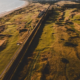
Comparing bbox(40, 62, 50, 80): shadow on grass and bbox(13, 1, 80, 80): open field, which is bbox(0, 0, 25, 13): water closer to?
bbox(13, 1, 80, 80): open field

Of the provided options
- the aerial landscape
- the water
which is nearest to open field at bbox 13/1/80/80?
the aerial landscape

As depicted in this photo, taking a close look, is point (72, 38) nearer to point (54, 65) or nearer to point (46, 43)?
point (46, 43)

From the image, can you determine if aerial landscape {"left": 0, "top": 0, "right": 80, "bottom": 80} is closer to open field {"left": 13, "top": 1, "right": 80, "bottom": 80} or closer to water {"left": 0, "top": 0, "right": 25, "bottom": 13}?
open field {"left": 13, "top": 1, "right": 80, "bottom": 80}

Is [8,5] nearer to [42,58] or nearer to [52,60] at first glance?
[42,58]

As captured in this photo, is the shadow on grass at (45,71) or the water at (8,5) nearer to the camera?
the shadow on grass at (45,71)

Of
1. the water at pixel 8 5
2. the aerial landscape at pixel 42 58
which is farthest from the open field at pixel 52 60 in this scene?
the water at pixel 8 5

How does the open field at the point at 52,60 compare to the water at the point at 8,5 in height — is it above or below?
below

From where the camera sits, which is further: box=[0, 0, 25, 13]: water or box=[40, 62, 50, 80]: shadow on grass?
box=[0, 0, 25, 13]: water

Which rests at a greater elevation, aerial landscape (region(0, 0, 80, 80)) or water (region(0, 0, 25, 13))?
water (region(0, 0, 25, 13))

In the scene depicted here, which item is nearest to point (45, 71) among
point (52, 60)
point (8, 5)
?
point (52, 60)

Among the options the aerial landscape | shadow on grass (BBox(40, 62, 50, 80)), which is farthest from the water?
shadow on grass (BBox(40, 62, 50, 80))

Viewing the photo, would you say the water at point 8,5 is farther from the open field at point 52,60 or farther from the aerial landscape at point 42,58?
the open field at point 52,60

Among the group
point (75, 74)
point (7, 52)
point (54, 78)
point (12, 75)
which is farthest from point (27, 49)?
point (75, 74)
